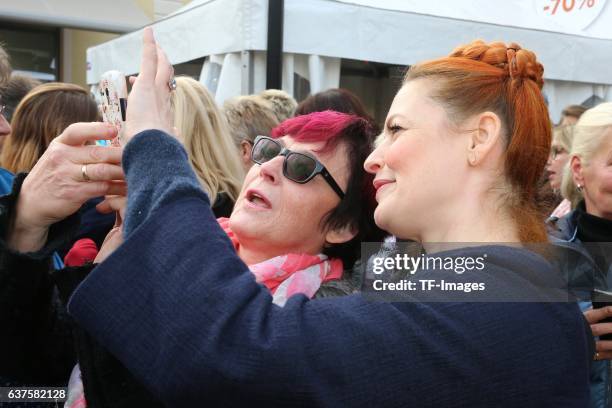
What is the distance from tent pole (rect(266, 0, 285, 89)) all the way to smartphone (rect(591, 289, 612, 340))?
2516 millimetres

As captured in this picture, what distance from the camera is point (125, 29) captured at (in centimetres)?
898

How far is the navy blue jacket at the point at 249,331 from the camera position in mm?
845

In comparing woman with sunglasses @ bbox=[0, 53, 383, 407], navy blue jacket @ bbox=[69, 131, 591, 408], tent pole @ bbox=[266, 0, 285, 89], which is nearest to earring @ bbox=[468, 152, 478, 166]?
navy blue jacket @ bbox=[69, 131, 591, 408]

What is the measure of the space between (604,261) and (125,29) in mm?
8133

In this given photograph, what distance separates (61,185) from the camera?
4.04 feet

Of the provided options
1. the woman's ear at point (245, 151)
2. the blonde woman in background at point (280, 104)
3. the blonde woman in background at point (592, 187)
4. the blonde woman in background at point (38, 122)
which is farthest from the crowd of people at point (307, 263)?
the blonde woman in background at point (280, 104)

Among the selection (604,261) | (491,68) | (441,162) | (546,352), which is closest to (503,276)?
(546,352)

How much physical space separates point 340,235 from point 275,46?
7.95 feet

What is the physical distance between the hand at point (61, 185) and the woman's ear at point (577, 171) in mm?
2007

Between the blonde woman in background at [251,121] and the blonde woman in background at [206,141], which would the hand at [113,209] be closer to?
the blonde woman in background at [206,141]

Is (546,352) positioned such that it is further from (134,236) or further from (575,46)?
(575,46)

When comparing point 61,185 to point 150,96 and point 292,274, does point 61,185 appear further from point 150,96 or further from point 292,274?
point 292,274

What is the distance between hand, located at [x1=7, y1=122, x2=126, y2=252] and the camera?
1205 mm

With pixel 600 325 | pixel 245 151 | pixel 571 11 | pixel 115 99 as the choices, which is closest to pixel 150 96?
pixel 115 99
